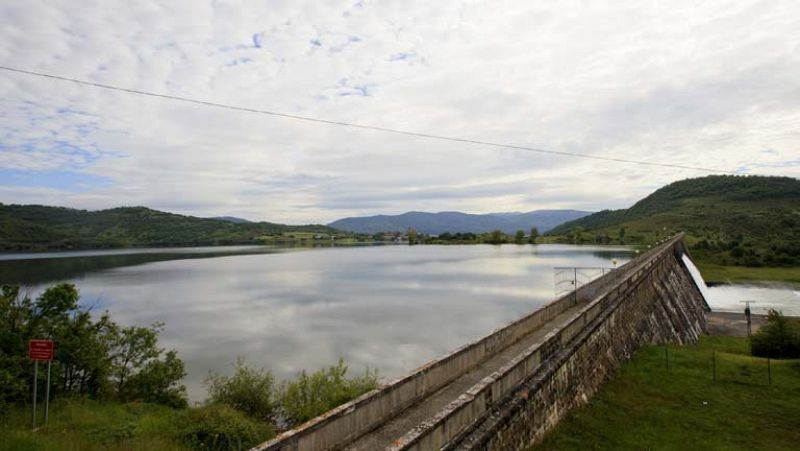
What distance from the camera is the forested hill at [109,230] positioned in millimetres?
115438

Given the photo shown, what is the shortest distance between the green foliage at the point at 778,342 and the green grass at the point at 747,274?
1644 inches

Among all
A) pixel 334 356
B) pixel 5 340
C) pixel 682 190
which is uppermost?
pixel 682 190

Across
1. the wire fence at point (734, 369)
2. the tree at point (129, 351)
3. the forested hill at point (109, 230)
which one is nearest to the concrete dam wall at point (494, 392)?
the wire fence at point (734, 369)

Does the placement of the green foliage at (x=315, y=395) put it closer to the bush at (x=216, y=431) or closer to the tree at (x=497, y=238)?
the bush at (x=216, y=431)

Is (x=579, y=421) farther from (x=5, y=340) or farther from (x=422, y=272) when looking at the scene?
(x=422, y=272)

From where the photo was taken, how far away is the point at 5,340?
13.2 metres

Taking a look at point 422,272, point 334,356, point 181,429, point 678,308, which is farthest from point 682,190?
point 181,429

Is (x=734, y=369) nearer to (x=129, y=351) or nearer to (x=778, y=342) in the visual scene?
(x=778, y=342)

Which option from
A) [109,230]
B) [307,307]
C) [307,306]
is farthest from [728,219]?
[109,230]

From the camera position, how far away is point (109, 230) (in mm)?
154125

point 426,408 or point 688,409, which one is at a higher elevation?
point 426,408

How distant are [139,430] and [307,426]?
8.24m

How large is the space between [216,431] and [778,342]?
2459cm

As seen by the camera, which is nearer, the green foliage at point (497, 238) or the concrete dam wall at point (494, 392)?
the concrete dam wall at point (494, 392)
